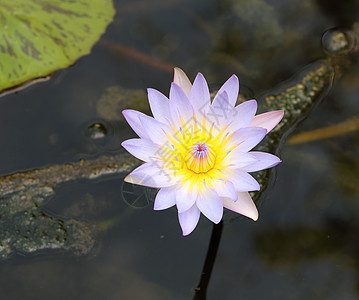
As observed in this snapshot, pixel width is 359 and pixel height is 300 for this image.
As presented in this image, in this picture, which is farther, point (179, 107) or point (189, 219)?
point (179, 107)

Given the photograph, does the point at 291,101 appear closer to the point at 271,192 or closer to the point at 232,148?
the point at 271,192

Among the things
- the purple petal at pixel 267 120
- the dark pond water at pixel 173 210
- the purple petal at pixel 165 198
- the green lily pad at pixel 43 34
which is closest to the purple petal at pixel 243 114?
the purple petal at pixel 267 120

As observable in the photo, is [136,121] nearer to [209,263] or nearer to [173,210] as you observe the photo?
[173,210]

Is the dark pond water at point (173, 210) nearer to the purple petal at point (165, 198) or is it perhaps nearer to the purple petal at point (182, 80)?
the purple petal at point (165, 198)

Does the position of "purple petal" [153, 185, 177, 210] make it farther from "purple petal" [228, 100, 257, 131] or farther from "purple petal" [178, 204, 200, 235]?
"purple petal" [228, 100, 257, 131]

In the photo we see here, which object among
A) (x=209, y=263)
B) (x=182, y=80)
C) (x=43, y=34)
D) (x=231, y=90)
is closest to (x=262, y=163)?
(x=231, y=90)

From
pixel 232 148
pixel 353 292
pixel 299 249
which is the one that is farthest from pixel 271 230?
pixel 232 148

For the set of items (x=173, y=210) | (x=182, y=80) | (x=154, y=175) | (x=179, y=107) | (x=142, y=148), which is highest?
(x=182, y=80)
